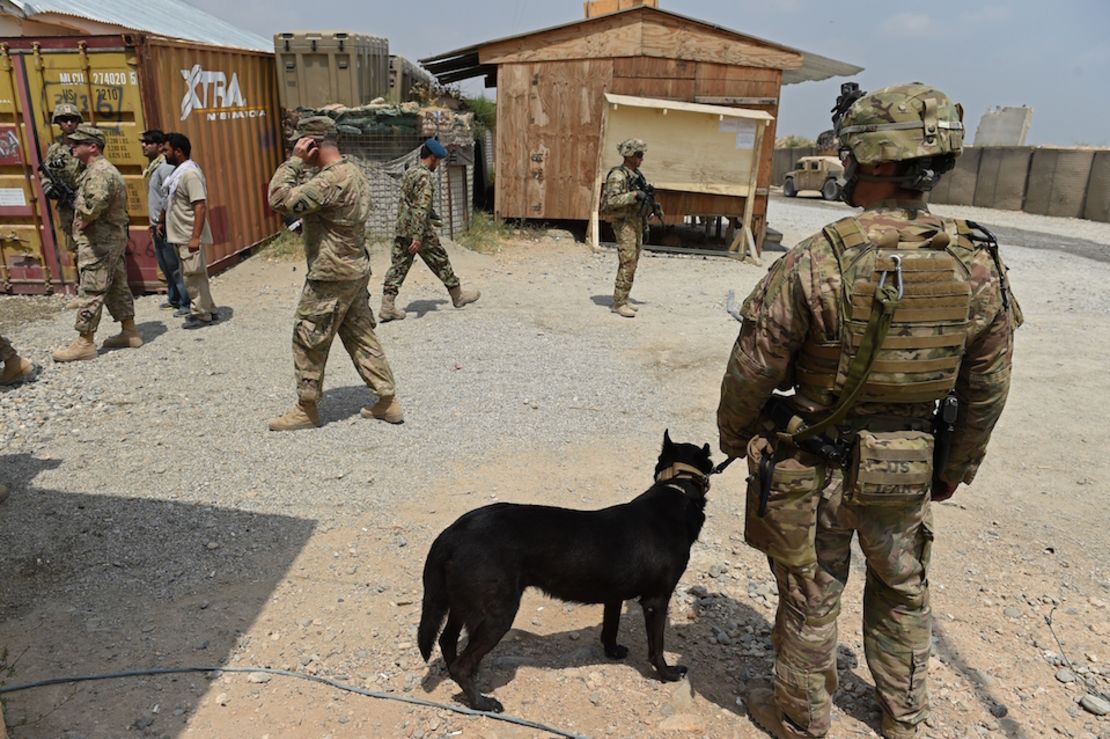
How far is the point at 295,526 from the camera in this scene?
3838mm

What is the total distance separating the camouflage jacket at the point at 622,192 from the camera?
772 cm

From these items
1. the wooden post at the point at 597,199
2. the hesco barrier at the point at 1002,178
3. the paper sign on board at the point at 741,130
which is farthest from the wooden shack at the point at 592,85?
the hesco barrier at the point at 1002,178

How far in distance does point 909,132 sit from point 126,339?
250 inches

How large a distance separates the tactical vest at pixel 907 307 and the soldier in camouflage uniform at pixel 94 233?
5883 mm

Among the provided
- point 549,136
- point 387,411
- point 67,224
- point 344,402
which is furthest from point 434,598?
point 549,136

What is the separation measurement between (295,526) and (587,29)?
9887 mm

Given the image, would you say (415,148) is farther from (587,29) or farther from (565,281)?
(587,29)

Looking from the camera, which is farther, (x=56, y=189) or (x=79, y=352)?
(x=56, y=189)

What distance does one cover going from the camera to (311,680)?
274cm

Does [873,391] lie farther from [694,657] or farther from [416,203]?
[416,203]

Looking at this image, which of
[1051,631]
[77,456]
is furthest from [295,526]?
[1051,631]

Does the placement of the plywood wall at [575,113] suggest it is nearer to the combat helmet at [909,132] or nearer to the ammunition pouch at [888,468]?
the combat helmet at [909,132]

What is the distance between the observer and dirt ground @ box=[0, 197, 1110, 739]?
8.71 ft

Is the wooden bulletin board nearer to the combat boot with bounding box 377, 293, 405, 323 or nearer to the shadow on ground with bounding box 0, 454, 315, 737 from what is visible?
the combat boot with bounding box 377, 293, 405, 323
